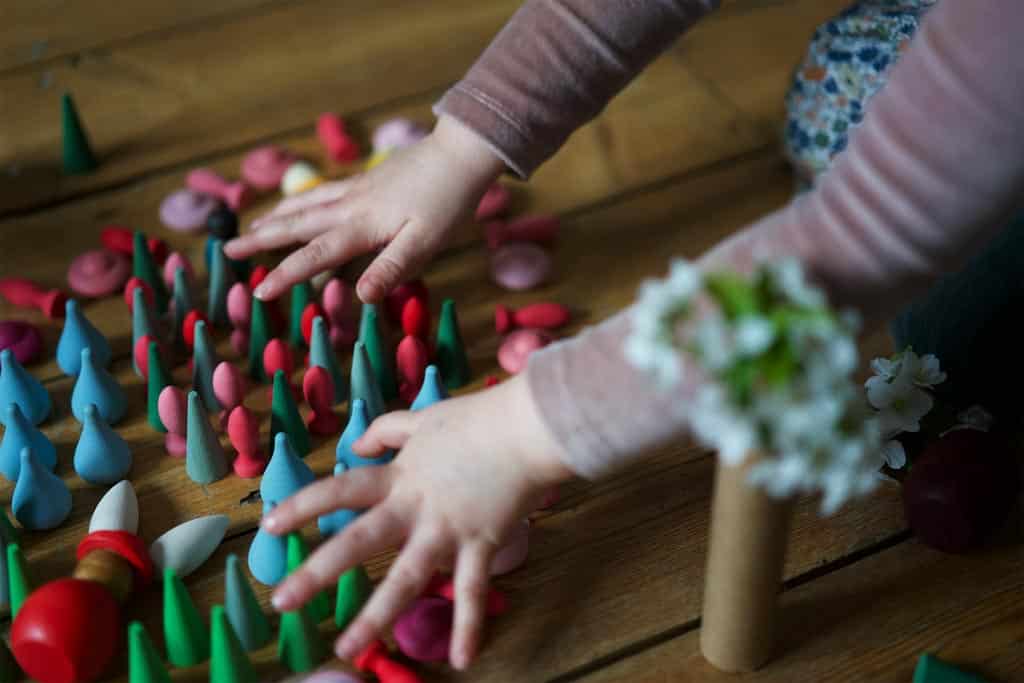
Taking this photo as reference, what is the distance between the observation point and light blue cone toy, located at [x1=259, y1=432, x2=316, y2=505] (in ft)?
2.35

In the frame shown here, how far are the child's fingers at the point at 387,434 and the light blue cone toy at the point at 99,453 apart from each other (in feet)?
0.58

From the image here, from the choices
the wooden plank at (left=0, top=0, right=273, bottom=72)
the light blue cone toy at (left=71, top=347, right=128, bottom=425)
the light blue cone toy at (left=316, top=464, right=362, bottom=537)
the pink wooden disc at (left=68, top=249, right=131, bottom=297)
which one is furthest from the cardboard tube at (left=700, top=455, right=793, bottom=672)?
the wooden plank at (left=0, top=0, right=273, bottom=72)

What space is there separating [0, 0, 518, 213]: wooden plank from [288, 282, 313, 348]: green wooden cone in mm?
305

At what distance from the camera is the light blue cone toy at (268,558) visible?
691mm

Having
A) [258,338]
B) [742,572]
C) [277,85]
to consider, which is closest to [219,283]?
[258,338]

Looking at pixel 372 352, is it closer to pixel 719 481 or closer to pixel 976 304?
pixel 719 481

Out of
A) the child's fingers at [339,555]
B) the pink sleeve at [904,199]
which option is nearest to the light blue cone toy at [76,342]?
the child's fingers at [339,555]

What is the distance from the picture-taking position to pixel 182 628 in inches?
25.7

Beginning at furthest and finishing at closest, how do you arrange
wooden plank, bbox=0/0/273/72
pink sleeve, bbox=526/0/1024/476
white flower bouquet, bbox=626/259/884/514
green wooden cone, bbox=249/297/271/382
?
wooden plank, bbox=0/0/273/72 → green wooden cone, bbox=249/297/271/382 → pink sleeve, bbox=526/0/1024/476 → white flower bouquet, bbox=626/259/884/514

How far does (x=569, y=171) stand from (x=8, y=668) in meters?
0.64

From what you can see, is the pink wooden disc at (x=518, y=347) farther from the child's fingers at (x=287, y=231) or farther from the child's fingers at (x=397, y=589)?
the child's fingers at (x=397, y=589)

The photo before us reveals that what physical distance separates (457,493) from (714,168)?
1.86ft

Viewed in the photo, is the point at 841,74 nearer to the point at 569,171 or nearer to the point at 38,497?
the point at 569,171

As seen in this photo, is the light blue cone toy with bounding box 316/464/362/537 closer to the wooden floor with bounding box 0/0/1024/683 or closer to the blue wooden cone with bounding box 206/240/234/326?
the wooden floor with bounding box 0/0/1024/683
